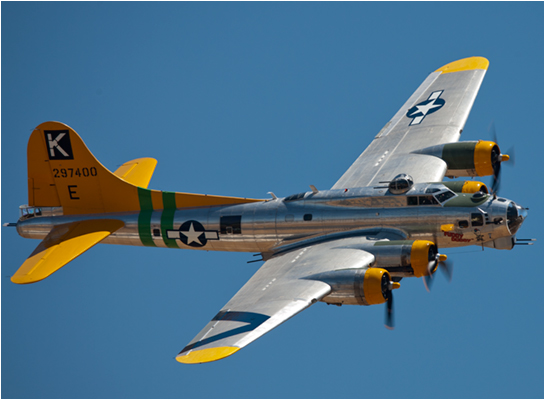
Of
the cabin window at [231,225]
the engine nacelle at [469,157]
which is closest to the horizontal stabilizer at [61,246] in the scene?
the cabin window at [231,225]

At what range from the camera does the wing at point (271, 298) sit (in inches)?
970

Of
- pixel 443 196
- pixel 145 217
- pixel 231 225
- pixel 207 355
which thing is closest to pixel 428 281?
pixel 443 196

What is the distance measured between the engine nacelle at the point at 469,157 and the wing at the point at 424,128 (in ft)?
1.92

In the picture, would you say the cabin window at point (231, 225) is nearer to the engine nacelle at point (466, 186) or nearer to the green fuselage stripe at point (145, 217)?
the green fuselage stripe at point (145, 217)

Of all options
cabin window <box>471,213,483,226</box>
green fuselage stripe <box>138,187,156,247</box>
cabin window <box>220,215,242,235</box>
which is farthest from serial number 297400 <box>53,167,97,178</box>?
cabin window <box>471,213,483,226</box>

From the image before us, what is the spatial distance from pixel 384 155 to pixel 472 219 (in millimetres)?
7362

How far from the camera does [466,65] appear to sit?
135ft

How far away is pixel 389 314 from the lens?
1117 inches

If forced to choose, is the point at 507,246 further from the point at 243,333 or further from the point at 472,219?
the point at 243,333

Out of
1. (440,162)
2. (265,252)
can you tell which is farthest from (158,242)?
(440,162)

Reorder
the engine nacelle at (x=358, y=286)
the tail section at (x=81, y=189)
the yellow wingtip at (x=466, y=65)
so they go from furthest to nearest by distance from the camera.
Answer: the yellow wingtip at (x=466, y=65) → the tail section at (x=81, y=189) → the engine nacelle at (x=358, y=286)

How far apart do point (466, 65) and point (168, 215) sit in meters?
17.7

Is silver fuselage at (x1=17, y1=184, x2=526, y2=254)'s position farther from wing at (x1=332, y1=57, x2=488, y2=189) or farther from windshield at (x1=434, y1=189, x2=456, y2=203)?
wing at (x1=332, y1=57, x2=488, y2=189)

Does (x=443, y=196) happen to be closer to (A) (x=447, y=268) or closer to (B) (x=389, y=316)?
(A) (x=447, y=268)
